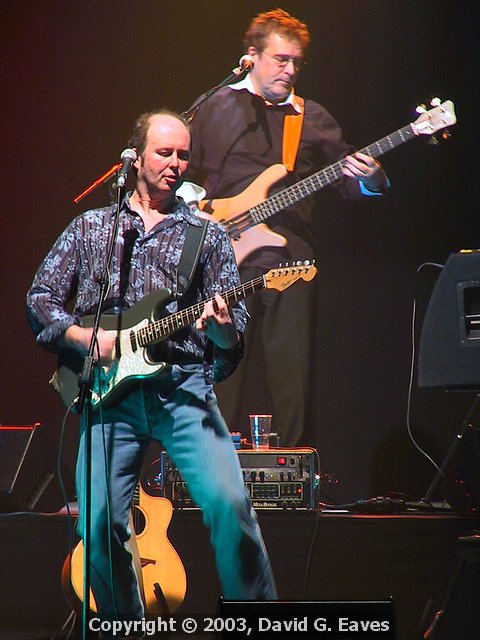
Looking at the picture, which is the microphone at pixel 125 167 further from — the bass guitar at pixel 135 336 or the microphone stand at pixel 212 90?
the microphone stand at pixel 212 90

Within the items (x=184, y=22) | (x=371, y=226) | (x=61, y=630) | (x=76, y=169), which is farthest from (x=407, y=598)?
(x=184, y=22)

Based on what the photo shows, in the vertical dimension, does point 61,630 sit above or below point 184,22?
below

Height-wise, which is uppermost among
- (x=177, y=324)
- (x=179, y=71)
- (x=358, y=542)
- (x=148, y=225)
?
(x=179, y=71)

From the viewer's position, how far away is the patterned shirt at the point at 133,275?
3.46 m

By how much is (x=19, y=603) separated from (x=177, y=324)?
1.68 metres

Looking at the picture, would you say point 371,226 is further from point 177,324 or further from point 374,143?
point 177,324

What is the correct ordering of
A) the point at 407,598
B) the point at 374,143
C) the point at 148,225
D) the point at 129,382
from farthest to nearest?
the point at 374,143 < the point at 407,598 < the point at 148,225 < the point at 129,382

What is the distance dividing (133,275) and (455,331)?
1584 mm

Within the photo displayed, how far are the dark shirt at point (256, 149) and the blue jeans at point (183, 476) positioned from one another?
1.50 metres

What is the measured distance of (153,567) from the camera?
3.88 meters

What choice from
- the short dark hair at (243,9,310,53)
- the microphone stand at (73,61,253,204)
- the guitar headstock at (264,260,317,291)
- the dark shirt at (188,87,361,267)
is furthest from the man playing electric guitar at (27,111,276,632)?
the short dark hair at (243,9,310,53)

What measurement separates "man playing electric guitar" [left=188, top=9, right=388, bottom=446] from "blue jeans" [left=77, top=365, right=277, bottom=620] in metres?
1.35

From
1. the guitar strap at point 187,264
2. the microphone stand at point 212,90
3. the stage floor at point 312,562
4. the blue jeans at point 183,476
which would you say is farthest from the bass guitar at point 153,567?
the microphone stand at point 212,90

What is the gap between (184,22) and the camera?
499 centimetres
